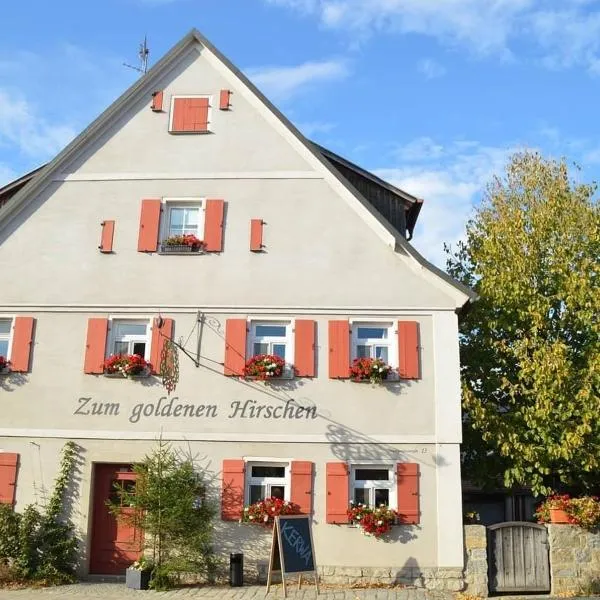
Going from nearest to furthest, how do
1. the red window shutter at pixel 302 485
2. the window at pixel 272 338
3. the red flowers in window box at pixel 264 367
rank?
the red window shutter at pixel 302 485 → the red flowers in window box at pixel 264 367 → the window at pixel 272 338

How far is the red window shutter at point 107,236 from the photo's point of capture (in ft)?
49.0

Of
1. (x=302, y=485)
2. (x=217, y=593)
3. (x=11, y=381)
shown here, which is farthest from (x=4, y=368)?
(x=302, y=485)

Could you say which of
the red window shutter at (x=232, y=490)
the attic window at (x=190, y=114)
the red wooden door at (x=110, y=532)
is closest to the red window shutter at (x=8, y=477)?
the red wooden door at (x=110, y=532)

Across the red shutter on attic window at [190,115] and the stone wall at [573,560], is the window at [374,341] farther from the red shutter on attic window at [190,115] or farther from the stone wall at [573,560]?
the red shutter on attic window at [190,115]

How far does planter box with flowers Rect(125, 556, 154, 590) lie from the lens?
1249 centimetres

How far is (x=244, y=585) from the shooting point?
1285cm

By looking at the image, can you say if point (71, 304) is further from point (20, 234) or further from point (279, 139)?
point (279, 139)

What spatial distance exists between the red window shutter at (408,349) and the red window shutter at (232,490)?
3406 millimetres

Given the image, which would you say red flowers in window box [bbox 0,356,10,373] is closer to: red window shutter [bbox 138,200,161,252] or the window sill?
the window sill

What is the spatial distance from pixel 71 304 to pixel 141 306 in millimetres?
1369

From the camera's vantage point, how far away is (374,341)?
14.4 meters

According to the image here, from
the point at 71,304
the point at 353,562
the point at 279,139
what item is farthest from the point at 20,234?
the point at 353,562

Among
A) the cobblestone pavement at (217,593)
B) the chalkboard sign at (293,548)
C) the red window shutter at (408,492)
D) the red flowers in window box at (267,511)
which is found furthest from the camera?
the red window shutter at (408,492)

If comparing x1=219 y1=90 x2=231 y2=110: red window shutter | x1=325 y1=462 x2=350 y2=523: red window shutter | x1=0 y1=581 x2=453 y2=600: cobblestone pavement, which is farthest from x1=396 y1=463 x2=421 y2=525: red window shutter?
x1=219 y1=90 x2=231 y2=110: red window shutter
